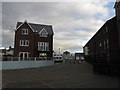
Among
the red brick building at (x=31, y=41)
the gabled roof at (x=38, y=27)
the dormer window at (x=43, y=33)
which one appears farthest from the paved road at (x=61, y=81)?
the gabled roof at (x=38, y=27)

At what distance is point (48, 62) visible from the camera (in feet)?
97.1

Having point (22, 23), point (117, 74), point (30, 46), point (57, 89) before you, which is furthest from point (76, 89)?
point (22, 23)

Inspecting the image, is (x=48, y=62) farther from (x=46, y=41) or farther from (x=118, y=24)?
(x=118, y=24)

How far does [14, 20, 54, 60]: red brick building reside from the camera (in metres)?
31.5

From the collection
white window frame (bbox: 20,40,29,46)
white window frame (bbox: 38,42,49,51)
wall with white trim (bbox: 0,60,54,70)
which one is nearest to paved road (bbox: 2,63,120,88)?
wall with white trim (bbox: 0,60,54,70)

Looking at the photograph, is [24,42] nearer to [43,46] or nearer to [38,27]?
[43,46]

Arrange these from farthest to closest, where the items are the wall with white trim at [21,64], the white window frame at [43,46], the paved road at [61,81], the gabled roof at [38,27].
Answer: the gabled roof at [38,27], the white window frame at [43,46], the wall with white trim at [21,64], the paved road at [61,81]

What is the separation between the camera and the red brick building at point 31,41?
103 feet

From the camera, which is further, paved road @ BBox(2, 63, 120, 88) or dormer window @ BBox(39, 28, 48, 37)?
dormer window @ BBox(39, 28, 48, 37)

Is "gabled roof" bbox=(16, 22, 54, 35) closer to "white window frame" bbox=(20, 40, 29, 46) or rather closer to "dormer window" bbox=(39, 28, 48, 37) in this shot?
"dormer window" bbox=(39, 28, 48, 37)

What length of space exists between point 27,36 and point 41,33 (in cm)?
390

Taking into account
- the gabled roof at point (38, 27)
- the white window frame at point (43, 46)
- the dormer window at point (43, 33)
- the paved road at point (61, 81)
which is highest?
the gabled roof at point (38, 27)

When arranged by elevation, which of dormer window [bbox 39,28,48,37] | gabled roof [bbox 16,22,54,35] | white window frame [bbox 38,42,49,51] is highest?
gabled roof [bbox 16,22,54,35]

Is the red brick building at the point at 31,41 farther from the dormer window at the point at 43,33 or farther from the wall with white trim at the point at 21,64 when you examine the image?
the wall with white trim at the point at 21,64
